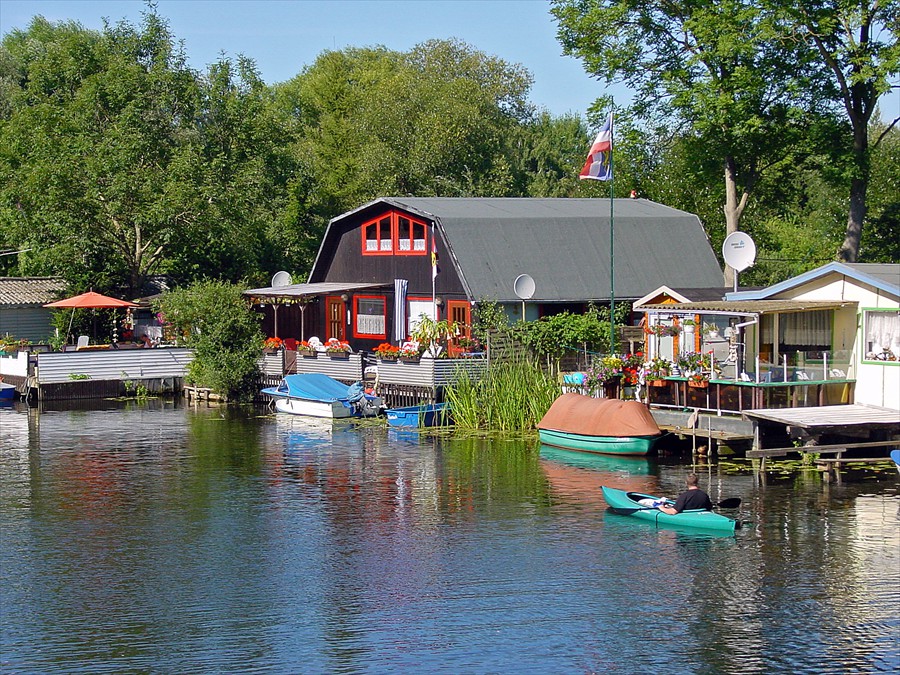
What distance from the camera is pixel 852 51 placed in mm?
45812

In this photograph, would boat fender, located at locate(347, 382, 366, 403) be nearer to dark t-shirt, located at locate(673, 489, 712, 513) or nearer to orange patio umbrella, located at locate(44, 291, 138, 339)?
orange patio umbrella, located at locate(44, 291, 138, 339)

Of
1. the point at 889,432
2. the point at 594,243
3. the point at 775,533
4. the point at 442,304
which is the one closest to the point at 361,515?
the point at 775,533

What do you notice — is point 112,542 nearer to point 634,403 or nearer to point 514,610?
point 514,610

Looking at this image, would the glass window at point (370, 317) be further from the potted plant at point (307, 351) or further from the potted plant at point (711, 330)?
the potted plant at point (711, 330)

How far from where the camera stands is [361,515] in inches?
1090

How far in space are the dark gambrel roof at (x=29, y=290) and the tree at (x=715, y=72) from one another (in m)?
24.9

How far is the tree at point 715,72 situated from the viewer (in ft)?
151

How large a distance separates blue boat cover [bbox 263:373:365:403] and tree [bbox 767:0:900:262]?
20.3m

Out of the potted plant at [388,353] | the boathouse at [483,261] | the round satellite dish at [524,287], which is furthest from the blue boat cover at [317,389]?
the round satellite dish at [524,287]

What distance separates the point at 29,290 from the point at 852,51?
1418 inches

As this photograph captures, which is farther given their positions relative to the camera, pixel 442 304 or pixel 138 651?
pixel 442 304

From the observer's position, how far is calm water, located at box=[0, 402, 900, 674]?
61.3 feet

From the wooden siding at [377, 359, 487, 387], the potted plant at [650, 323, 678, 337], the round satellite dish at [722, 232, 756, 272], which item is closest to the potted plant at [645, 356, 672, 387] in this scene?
the potted plant at [650, 323, 678, 337]

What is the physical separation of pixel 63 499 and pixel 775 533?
1636 centimetres
